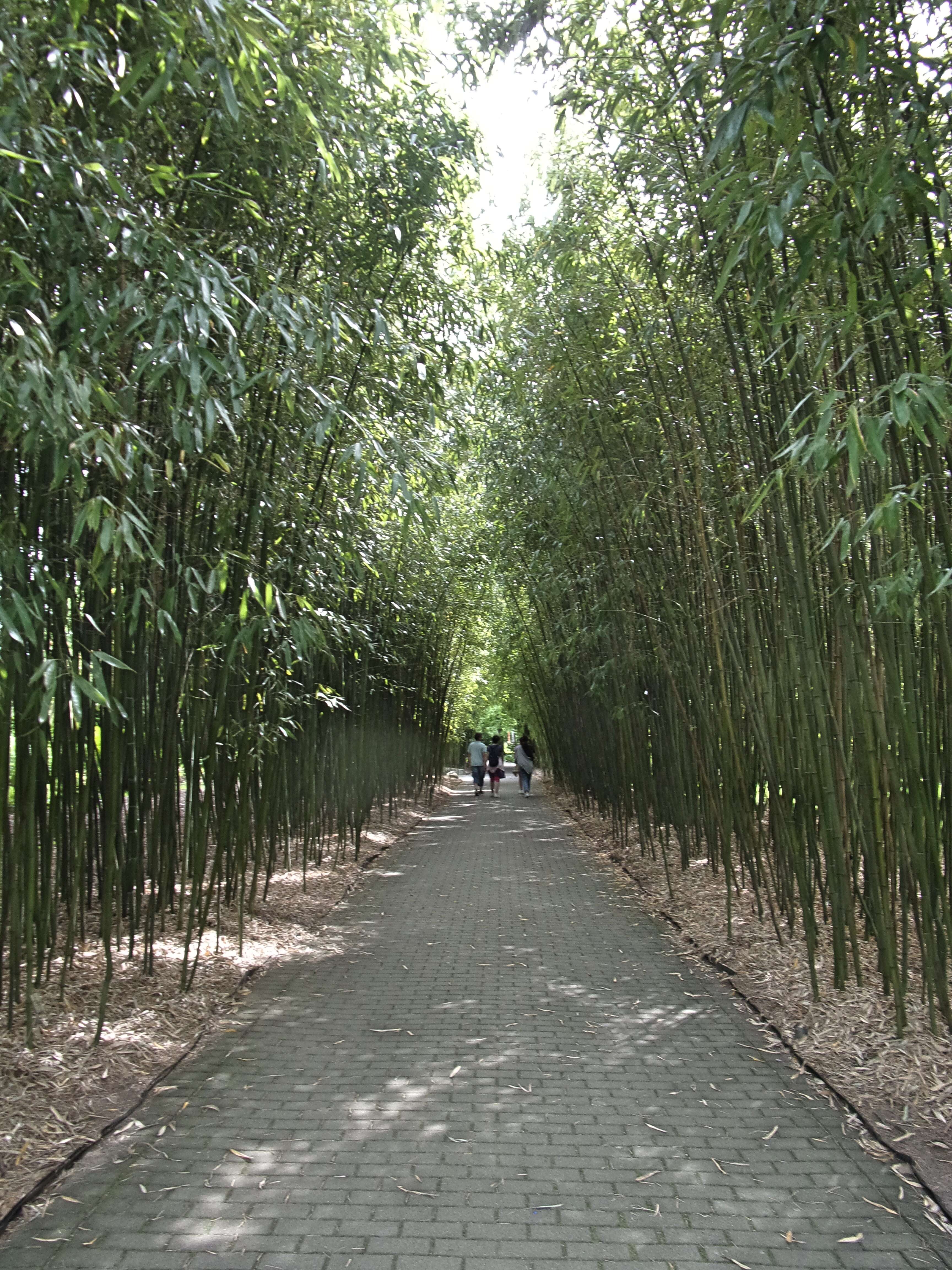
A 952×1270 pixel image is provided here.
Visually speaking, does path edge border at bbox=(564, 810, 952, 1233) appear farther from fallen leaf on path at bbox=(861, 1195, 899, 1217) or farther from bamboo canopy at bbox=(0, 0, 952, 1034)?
bamboo canopy at bbox=(0, 0, 952, 1034)

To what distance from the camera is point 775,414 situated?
10.8 feet

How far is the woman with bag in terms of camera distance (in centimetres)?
1495

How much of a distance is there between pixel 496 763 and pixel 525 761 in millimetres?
1935

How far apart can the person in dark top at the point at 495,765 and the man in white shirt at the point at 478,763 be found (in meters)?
0.25

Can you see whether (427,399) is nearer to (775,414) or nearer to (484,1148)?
(775,414)

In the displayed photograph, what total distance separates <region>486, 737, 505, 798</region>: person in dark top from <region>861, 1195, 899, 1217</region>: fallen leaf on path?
14.1m

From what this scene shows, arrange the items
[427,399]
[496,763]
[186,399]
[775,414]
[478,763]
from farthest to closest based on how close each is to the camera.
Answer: [496,763], [478,763], [427,399], [775,414], [186,399]

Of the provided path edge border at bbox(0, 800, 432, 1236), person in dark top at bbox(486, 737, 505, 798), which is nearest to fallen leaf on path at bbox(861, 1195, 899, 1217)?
path edge border at bbox(0, 800, 432, 1236)

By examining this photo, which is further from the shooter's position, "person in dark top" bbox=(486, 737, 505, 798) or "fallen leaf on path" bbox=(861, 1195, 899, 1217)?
"person in dark top" bbox=(486, 737, 505, 798)

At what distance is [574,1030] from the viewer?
11.1ft

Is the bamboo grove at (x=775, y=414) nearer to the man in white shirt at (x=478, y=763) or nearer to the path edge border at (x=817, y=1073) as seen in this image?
the path edge border at (x=817, y=1073)

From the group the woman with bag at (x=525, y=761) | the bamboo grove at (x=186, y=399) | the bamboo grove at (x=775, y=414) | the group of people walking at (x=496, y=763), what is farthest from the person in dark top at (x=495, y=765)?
the bamboo grove at (x=186, y=399)

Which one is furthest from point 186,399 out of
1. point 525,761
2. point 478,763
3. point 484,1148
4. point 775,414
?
point 478,763

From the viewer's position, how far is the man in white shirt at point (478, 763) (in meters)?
15.8
